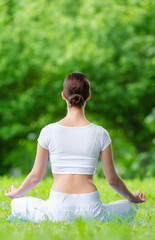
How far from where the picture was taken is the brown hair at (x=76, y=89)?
3527 millimetres

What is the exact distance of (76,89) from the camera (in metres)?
3.53

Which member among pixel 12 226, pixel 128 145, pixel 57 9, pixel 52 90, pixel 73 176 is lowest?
pixel 12 226

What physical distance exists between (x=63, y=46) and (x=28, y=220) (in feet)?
54.8

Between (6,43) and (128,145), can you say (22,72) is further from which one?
(128,145)

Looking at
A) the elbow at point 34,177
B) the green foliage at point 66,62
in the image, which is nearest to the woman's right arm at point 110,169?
the elbow at point 34,177

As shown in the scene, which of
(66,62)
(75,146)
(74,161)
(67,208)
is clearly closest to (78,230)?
(67,208)

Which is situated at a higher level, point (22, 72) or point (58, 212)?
point (22, 72)

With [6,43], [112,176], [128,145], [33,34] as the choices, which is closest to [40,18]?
[33,34]

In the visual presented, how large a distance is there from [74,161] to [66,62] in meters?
15.1

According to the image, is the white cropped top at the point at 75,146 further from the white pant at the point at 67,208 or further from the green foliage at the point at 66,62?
the green foliage at the point at 66,62

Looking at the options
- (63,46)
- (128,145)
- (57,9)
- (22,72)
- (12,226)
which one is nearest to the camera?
(12,226)

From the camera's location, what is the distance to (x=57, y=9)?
882 inches

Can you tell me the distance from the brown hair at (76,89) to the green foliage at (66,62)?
45.8 ft

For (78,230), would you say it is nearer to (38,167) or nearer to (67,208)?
(67,208)
